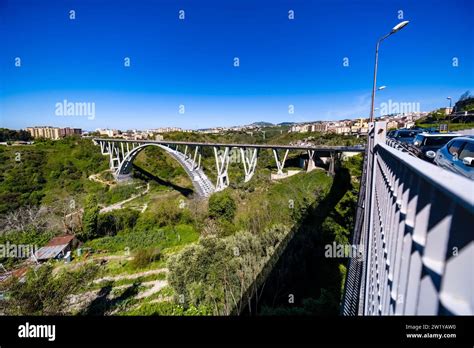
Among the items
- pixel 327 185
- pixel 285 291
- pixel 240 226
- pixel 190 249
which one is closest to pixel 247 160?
pixel 327 185

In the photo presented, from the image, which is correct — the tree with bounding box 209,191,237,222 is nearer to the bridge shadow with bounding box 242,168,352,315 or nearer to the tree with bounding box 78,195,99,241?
the bridge shadow with bounding box 242,168,352,315

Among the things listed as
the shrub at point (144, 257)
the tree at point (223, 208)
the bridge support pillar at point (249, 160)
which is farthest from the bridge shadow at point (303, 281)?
the bridge support pillar at point (249, 160)

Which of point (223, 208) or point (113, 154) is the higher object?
point (113, 154)

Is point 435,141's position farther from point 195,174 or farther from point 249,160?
point 195,174

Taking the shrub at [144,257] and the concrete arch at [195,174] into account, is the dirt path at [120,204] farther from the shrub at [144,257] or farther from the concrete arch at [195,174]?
the shrub at [144,257]

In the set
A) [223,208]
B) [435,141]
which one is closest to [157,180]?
[223,208]

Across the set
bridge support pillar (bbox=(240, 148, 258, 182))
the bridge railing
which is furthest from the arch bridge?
the bridge railing
